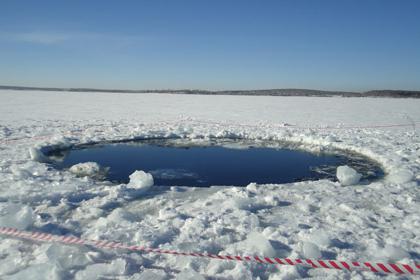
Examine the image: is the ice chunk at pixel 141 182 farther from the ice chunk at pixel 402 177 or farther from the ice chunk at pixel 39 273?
the ice chunk at pixel 402 177

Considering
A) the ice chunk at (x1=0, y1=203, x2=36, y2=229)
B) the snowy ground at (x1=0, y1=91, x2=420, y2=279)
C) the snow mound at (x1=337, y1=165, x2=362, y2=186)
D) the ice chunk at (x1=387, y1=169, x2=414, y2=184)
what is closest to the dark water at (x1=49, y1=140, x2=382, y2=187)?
the ice chunk at (x1=387, y1=169, x2=414, y2=184)

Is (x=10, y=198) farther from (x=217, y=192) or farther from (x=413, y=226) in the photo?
(x=413, y=226)

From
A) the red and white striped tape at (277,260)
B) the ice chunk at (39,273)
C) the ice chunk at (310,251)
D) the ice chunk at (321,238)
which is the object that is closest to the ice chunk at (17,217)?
the red and white striped tape at (277,260)

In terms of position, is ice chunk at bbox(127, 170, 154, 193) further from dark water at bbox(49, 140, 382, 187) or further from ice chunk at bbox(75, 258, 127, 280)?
ice chunk at bbox(75, 258, 127, 280)

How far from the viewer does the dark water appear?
661 cm

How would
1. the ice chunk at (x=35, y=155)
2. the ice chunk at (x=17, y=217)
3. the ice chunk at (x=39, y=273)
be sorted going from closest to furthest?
the ice chunk at (x=39, y=273), the ice chunk at (x=17, y=217), the ice chunk at (x=35, y=155)

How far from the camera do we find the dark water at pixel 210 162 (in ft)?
21.7

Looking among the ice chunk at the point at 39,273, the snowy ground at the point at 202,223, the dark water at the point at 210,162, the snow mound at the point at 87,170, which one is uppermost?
the ice chunk at the point at 39,273

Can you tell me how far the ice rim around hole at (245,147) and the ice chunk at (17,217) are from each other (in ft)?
7.09

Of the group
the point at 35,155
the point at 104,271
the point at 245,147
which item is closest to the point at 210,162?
the point at 245,147

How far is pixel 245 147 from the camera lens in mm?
9727

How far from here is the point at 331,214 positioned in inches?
173

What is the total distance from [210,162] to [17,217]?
471 centimetres

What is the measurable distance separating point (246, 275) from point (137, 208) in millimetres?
2058
